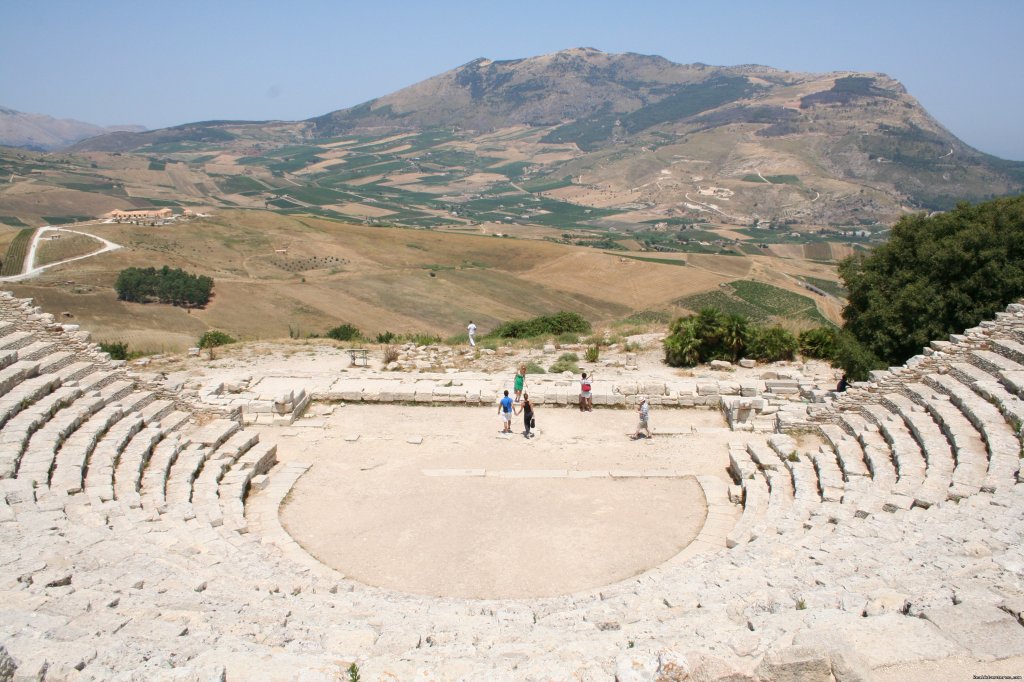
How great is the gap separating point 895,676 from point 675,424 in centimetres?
1308

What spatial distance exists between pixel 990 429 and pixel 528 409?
9.57 metres

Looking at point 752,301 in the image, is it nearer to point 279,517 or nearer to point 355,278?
point 355,278

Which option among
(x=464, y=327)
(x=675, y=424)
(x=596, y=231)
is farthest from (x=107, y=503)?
(x=596, y=231)

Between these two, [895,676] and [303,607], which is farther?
[303,607]

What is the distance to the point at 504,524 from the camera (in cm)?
1355

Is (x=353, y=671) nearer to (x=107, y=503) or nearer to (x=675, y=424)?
(x=107, y=503)

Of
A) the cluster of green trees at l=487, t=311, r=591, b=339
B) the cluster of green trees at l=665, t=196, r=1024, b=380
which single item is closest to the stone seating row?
the cluster of green trees at l=665, t=196, r=1024, b=380

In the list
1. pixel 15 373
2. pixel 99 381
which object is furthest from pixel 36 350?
pixel 15 373

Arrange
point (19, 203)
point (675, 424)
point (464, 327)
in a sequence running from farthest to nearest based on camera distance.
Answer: point (19, 203) → point (464, 327) → point (675, 424)

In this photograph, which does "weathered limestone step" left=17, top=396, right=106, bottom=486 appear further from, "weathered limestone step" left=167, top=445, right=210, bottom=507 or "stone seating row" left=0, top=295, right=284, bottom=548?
"weathered limestone step" left=167, top=445, right=210, bottom=507

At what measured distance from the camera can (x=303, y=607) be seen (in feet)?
31.4

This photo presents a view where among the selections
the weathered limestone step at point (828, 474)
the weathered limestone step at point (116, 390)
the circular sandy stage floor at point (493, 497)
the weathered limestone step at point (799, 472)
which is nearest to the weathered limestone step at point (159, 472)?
the weathered limestone step at point (116, 390)

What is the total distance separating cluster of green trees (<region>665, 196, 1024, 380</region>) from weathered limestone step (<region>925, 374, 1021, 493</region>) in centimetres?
393

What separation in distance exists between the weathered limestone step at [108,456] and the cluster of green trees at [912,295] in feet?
53.2
